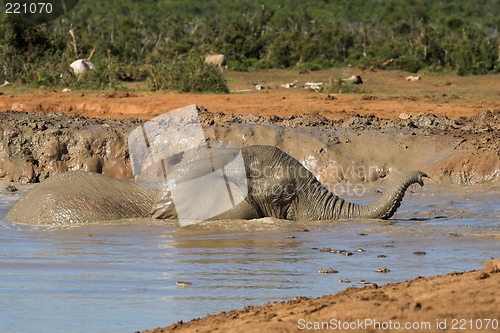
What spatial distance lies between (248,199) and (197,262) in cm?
141

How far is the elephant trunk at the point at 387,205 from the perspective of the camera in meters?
7.54

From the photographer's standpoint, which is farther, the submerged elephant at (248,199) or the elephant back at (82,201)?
the elephant back at (82,201)

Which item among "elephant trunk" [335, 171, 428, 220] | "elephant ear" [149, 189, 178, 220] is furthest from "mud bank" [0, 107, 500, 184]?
"elephant ear" [149, 189, 178, 220]

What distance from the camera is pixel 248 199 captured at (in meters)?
7.48

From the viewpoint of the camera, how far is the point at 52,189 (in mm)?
7844

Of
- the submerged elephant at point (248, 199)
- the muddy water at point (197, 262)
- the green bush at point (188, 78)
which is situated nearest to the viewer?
the muddy water at point (197, 262)

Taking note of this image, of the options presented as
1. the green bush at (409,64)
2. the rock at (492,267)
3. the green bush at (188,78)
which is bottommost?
the green bush at (409,64)

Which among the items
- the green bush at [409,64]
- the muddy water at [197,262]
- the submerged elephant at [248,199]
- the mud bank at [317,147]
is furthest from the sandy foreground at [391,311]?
the green bush at [409,64]

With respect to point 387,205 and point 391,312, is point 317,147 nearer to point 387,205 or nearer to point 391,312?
point 387,205

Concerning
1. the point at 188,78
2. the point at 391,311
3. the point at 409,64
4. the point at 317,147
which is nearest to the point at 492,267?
the point at 391,311

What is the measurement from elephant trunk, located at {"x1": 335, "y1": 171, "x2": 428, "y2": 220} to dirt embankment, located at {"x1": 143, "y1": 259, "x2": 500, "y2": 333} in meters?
3.22

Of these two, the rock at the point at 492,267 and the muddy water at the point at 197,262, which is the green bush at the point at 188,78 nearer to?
the muddy water at the point at 197,262

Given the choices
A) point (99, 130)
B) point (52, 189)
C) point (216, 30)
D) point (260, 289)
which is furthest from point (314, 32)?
point (260, 289)

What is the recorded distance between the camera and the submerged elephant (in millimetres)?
7441
